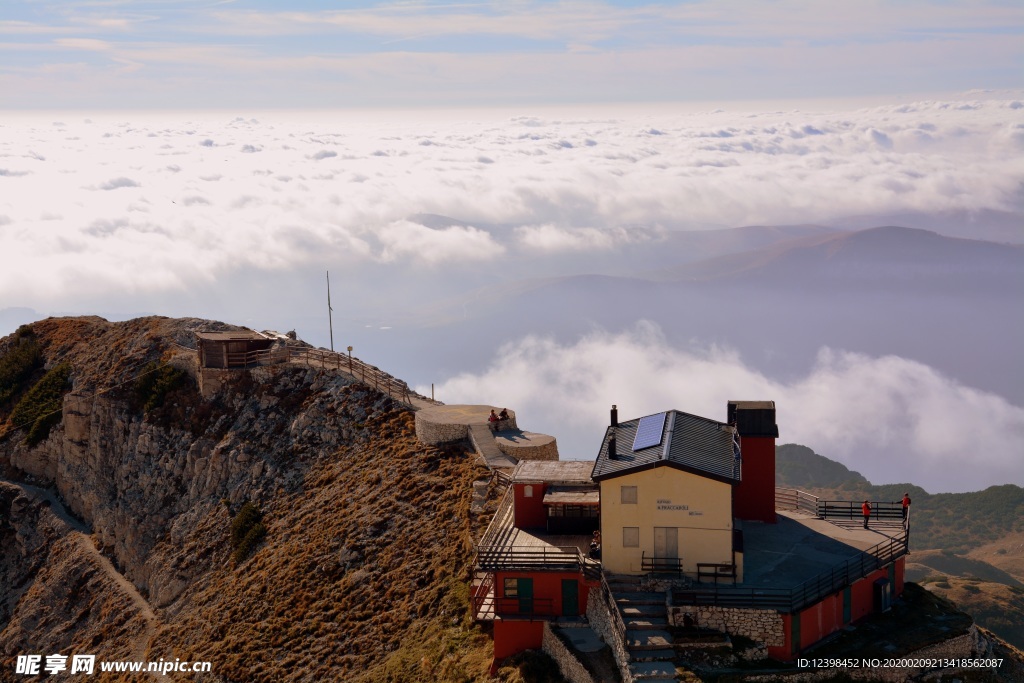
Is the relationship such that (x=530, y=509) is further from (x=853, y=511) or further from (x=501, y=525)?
(x=853, y=511)

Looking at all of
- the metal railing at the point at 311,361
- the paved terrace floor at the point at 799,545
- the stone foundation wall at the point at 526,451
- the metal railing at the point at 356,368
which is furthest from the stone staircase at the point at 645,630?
the metal railing at the point at 311,361

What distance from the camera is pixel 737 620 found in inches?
1496

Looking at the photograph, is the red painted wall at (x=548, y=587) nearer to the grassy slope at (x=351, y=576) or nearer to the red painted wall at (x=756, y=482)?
the grassy slope at (x=351, y=576)

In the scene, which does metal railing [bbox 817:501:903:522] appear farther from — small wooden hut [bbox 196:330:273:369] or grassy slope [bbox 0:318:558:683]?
small wooden hut [bbox 196:330:273:369]

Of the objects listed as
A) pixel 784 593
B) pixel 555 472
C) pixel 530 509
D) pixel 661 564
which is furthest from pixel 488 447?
pixel 784 593

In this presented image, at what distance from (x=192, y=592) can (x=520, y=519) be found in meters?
28.0

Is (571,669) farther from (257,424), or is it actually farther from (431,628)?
(257,424)

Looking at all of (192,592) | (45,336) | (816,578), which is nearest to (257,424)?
(192,592)

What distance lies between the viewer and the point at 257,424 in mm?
73875

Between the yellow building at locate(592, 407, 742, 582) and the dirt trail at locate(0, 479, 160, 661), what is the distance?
33.4 meters

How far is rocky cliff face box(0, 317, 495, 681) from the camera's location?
51.7 m

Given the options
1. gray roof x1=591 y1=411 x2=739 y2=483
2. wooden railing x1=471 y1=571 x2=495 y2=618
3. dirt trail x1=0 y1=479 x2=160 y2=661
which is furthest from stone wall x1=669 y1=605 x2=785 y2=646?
dirt trail x1=0 y1=479 x2=160 y2=661

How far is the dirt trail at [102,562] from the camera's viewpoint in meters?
62.5

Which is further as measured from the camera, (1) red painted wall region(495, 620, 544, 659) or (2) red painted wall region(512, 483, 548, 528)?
(2) red painted wall region(512, 483, 548, 528)
